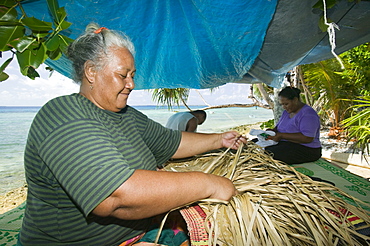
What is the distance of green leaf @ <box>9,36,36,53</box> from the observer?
38.5 inches

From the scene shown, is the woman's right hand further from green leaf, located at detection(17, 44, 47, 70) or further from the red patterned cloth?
green leaf, located at detection(17, 44, 47, 70)

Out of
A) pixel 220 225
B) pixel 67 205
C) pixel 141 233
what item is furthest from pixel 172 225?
pixel 67 205

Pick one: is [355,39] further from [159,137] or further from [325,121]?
[325,121]

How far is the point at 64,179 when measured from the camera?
0.66 meters

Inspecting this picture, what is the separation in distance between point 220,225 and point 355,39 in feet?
6.40

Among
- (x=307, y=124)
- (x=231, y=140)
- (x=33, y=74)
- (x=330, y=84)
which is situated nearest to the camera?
(x=33, y=74)

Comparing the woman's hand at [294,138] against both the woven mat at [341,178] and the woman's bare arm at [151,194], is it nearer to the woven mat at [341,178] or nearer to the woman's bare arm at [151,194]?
the woven mat at [341,178]

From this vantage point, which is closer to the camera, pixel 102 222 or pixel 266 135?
pixel 102 222

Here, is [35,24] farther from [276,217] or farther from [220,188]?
[276,217]

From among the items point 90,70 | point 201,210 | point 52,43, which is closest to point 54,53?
point 52,43

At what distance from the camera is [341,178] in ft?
7.95

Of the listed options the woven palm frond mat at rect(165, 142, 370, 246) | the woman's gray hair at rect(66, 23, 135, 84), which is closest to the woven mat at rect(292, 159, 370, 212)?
the woven palm frond mat at rect(165, 142, 370, 246)

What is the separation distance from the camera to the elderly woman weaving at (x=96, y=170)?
25.8 inches

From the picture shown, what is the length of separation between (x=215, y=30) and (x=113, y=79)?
37.0 inches
